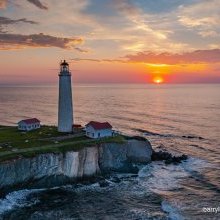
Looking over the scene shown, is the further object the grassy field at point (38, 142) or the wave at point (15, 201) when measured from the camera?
the grassy field at point (38, 142)

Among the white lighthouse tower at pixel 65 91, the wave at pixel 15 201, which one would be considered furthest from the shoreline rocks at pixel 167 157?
the wave at pixel 15 201

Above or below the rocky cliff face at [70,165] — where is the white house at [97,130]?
above

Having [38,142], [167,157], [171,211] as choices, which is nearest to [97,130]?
[38,142]

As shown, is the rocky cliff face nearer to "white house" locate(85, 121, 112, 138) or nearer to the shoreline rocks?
the shoreline rocks

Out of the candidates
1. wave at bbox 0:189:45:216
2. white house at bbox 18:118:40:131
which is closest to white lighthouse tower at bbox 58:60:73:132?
white house at bbox 18:118:40:131

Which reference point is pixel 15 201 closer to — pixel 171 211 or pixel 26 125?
pixel 171 211

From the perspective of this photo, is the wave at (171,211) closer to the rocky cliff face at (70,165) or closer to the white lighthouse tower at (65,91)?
the rocky cliff face at (70,165)
